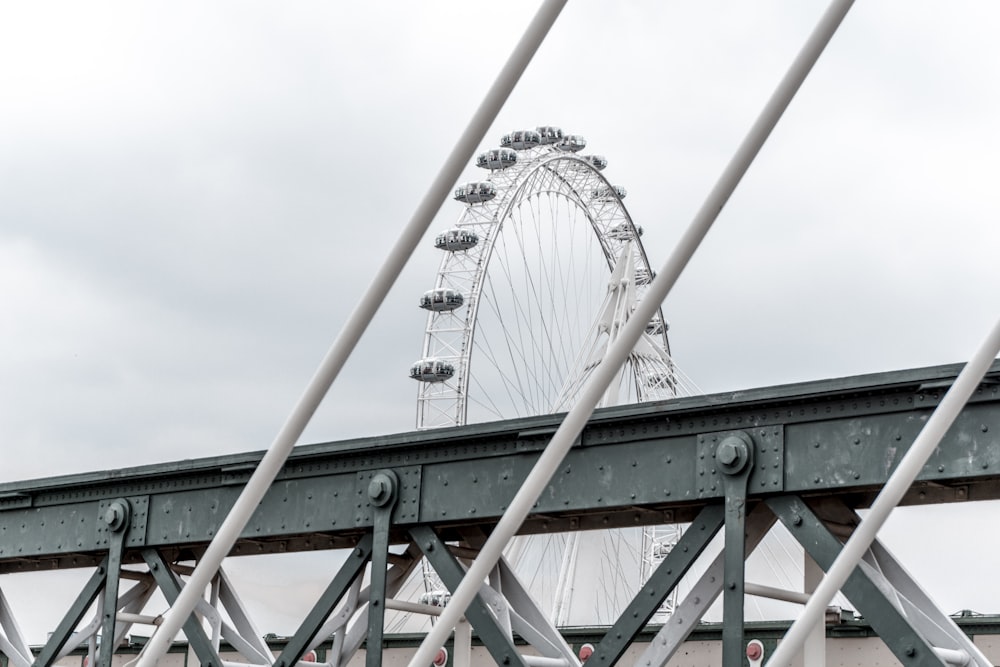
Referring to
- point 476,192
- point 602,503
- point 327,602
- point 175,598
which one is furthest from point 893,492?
point 476,192

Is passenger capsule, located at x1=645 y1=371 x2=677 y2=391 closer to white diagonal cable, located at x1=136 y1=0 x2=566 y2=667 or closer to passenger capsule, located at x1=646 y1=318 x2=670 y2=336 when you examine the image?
passenger capsule, located at x1=646 y1=318 x2=670 y2=336

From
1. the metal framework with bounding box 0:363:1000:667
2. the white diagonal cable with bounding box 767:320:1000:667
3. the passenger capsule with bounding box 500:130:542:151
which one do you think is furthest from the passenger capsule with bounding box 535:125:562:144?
the white diagonal cable with bounding box 767:320:1000:667

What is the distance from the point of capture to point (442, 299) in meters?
44.6

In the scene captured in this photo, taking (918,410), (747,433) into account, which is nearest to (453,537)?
(747,433)

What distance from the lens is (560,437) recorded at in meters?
7.11

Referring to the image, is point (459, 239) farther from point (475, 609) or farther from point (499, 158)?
point (475, 609)

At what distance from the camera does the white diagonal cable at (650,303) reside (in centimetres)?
682

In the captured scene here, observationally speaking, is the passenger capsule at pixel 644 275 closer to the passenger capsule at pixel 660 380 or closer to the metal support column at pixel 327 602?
the passenger capsule at pixel 660 380

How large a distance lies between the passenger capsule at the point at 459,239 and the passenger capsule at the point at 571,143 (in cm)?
473

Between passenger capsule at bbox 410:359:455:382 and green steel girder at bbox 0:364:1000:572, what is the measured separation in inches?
1029

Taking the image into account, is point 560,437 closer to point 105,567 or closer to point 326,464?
point 326,464

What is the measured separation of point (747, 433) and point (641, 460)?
107cm

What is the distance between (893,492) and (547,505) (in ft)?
20.3

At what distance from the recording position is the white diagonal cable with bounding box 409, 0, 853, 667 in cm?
682
